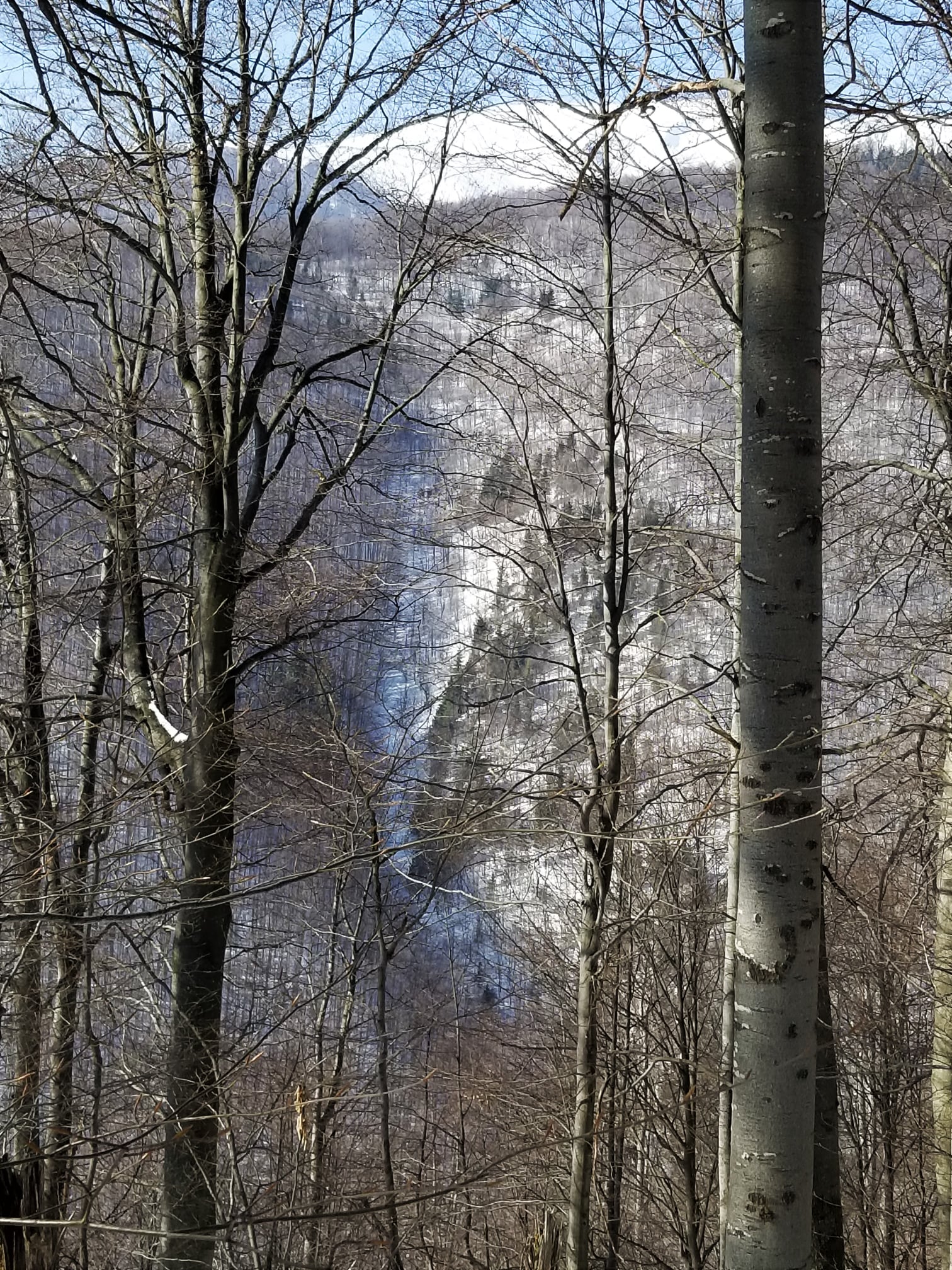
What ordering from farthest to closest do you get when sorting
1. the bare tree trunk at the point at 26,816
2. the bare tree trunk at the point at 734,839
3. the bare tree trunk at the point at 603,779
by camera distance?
the bare tree trunk at the point at 603,779 < the bare tree trunk at the point at 26,816 < the bare tree trunk at the point at 734,839

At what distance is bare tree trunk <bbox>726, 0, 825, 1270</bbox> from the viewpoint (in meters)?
2.21

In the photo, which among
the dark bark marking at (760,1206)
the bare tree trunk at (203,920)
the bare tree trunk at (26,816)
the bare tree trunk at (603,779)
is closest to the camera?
the dark bark marking at (760,1206)

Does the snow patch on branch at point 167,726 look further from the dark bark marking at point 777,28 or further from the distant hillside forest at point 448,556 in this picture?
the dark bark marking at point 777,28

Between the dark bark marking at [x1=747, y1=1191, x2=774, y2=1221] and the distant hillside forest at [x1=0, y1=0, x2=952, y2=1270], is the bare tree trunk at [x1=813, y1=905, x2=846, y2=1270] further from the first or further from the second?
the dark bark marking at [x1=747, y1=1191, x2=774, y2=1221]

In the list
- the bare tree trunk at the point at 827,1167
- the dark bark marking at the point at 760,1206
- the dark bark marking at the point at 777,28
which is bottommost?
the bare tree trunk at the point at 827,1167

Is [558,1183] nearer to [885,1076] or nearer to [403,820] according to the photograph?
[403,820]

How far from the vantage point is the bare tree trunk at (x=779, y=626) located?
2.21 metres

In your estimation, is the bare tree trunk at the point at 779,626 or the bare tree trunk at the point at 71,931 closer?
the bare tree trunk at the point at 779,626

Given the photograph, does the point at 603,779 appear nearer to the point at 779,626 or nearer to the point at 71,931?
the point at 779,626

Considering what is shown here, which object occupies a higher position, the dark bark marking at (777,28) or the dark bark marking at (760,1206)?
the dark bark marking at (777,28)

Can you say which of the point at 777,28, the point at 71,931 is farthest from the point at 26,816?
the point at 777,28

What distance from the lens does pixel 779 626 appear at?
2.26 m

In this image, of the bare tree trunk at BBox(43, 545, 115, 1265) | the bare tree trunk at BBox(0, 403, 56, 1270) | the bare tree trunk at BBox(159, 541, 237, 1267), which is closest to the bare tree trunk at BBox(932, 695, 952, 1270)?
the bare tree trunk at BBox(159, 541, 237, 1267)

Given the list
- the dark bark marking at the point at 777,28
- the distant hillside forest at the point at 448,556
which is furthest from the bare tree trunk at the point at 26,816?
the dark bark marking at the point at 777,28
